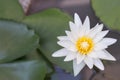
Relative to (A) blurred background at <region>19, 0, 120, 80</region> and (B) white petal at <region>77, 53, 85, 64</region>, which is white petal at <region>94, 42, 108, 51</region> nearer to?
(B) white petal at <region>77, 53, 85, 64</region>

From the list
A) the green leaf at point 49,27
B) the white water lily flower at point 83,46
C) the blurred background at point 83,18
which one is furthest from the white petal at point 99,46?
the blurred background at point 83,18

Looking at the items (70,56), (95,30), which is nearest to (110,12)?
(95,30)

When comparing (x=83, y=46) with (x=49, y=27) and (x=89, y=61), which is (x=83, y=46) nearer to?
(x=89, y=61)

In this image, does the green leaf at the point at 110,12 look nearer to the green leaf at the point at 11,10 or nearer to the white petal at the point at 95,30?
the white petal at the point at 95,30

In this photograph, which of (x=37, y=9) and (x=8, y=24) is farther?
(x=37, y=9)

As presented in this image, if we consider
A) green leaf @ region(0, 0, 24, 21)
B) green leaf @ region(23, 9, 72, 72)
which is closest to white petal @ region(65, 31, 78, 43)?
green leaf @ region(23, 9, 72, 72)

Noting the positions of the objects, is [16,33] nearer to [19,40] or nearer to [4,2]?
[19,40]

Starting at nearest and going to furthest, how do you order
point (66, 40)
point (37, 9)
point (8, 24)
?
point (66, 40) < point (8, 24) < point (37, 9)

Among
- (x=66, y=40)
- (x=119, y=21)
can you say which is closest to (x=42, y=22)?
(x=66, y=40)
